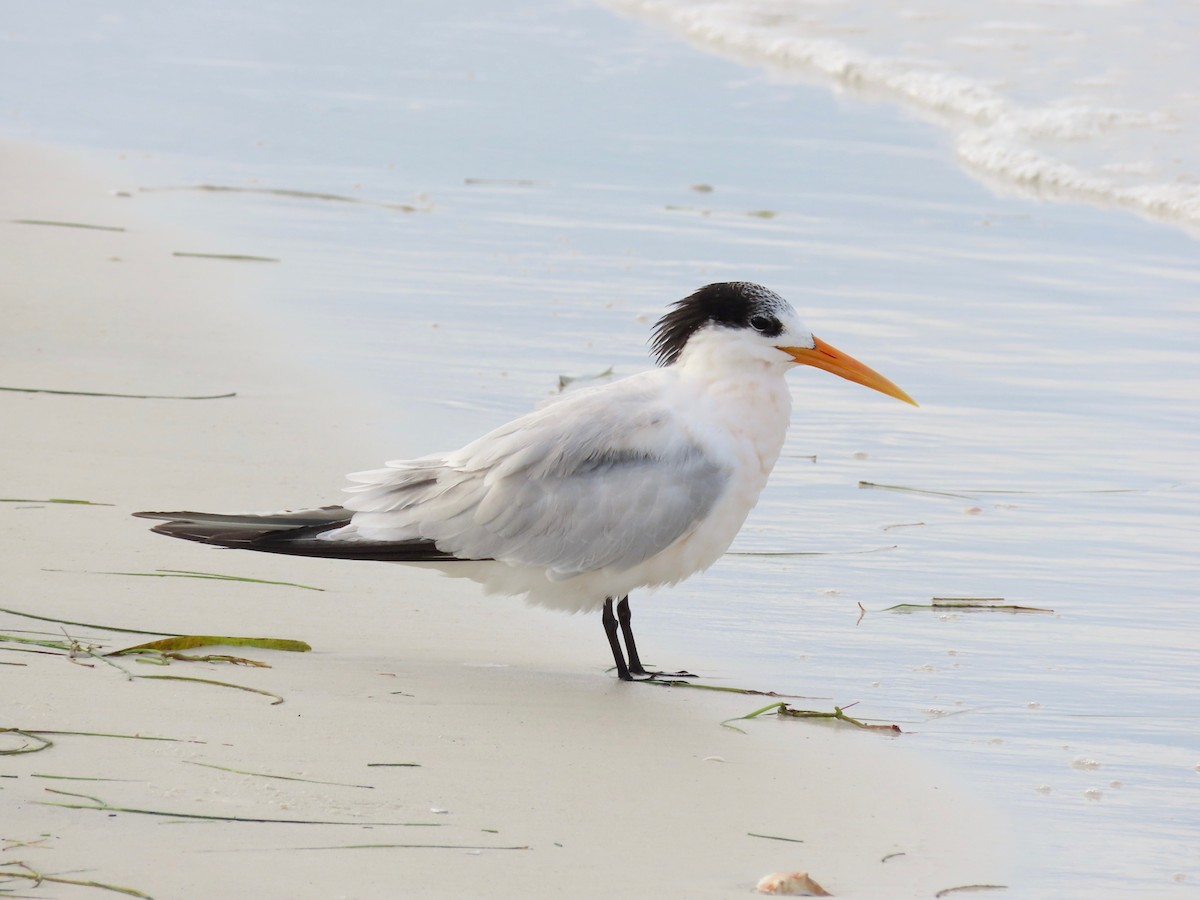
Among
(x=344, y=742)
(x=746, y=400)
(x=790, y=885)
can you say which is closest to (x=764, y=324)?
(x=746, y=400)

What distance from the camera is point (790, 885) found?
3.66 meters

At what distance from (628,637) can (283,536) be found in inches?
41.4

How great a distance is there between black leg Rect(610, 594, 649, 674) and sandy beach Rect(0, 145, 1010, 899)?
0.11 metres

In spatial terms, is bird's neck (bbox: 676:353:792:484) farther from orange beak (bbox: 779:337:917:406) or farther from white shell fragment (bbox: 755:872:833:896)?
white shell fragment (bbox: 755:872:833:896)

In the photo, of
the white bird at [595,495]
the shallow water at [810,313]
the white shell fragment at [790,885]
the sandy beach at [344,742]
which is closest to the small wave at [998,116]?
the shallow water at [810,313]

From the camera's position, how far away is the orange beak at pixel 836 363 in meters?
5.48

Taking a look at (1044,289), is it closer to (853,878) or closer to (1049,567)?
(1049,567)

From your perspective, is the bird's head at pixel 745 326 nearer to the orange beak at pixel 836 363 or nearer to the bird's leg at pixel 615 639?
the orange beak at pixel 836 363

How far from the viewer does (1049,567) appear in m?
5.95

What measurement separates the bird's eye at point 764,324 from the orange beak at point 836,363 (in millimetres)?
72

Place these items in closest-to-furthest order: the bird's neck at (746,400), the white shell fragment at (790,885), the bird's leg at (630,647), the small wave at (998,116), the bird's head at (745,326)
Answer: the white shell fragment at (790,885), the bird's leg at (630,647), the bird's neck at (746,400), the bird's head at (745,326), the small wave at (998,116)

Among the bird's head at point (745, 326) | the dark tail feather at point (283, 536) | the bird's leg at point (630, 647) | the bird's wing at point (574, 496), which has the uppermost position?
the bird's head at point (745, 326)

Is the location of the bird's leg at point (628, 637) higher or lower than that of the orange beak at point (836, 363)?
lower

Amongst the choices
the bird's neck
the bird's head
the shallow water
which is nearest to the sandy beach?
the shallow water
